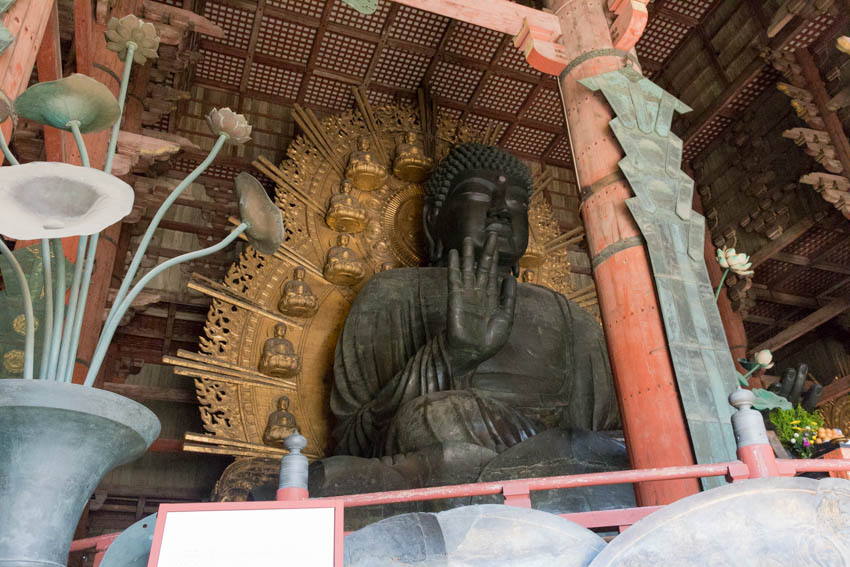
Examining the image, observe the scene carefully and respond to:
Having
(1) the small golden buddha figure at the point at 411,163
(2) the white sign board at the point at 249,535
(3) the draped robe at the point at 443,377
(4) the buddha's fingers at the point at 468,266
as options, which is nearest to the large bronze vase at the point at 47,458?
(2) the white sign board at the point at 249,535

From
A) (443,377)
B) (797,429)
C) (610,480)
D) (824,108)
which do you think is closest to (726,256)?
(797,429)

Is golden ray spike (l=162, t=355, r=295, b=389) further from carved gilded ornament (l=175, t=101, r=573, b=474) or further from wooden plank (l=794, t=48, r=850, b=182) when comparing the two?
wooden plank (l=794, t=48, r=850, b=182)

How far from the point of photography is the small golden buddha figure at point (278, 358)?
4.22 m

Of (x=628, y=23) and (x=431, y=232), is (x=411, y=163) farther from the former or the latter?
(x=628, y=23)

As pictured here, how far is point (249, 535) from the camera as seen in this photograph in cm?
124

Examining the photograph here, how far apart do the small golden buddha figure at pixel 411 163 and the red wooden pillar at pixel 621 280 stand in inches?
82.6

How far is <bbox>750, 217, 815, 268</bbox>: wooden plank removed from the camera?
19.0ft

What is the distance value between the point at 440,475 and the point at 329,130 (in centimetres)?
286

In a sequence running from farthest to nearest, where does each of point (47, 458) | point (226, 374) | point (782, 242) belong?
point (782, 242) → point (226, 374) → point (47, 458)

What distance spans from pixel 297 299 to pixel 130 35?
8.03ft

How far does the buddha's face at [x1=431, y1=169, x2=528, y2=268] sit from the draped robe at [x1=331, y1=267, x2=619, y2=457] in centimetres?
27

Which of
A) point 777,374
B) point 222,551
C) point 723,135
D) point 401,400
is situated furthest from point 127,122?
point 777,374

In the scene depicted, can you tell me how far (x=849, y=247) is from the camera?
633 centimetres

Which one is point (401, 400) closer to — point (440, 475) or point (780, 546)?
point (440, 475)
